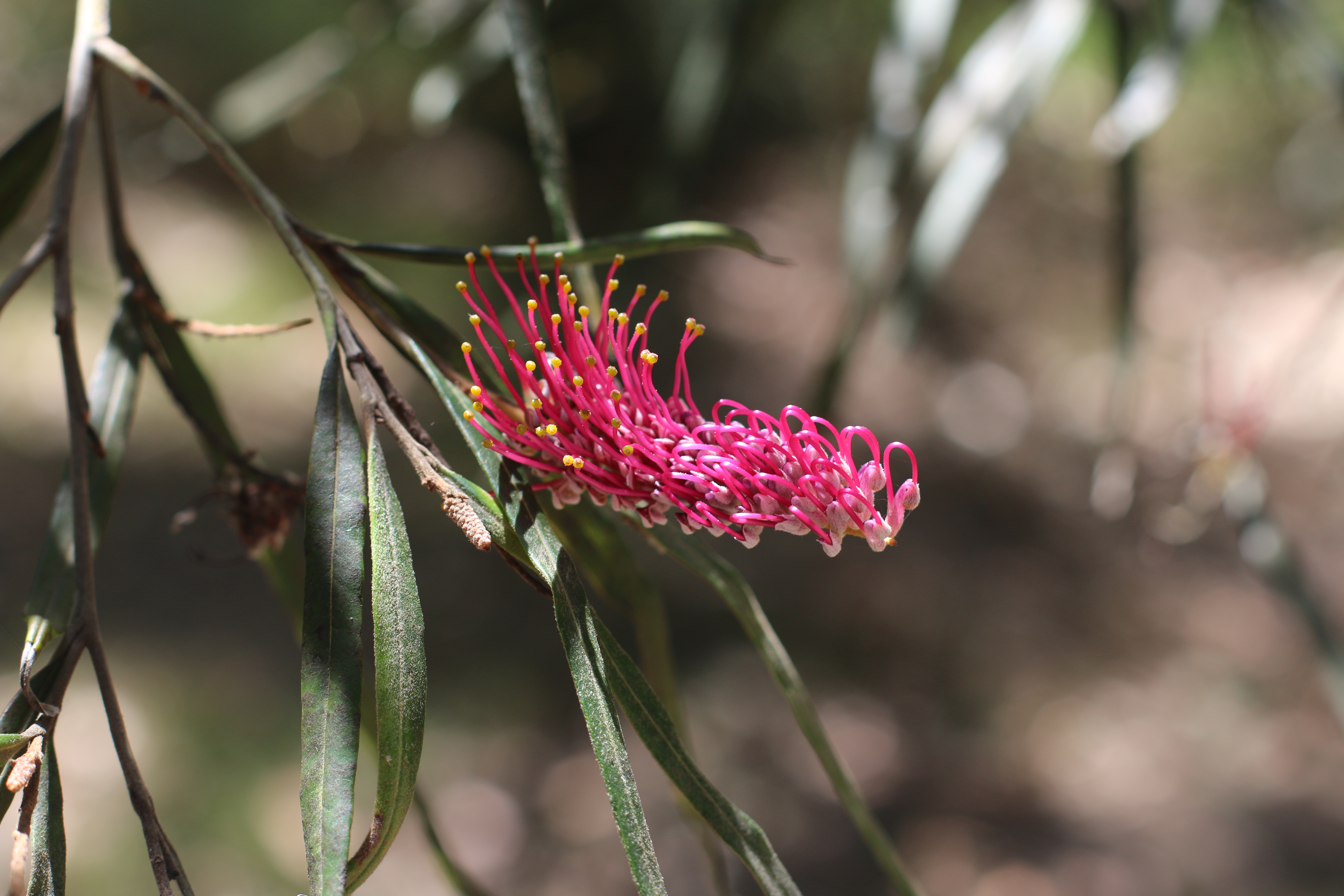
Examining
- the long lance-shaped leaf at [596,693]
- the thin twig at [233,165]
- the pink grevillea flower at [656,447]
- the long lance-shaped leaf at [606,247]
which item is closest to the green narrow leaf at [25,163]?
the thin twig at [233,165]

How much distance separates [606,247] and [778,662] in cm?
26

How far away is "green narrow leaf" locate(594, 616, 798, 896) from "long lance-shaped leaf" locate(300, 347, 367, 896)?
12 cm

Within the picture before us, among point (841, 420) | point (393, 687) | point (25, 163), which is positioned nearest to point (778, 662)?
point (393, 687)

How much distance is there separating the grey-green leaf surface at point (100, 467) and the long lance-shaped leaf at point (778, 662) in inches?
12.8

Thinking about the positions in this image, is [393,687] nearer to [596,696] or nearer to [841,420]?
[596,696]

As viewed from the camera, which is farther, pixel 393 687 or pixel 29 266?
pixel 29 266

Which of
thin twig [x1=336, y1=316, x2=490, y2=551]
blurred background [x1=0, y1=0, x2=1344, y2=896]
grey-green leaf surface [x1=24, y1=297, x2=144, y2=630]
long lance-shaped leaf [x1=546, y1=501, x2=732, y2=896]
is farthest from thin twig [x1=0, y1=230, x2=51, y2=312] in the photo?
blurred background [x1=0, y1=0, x2=1344, y2=896]

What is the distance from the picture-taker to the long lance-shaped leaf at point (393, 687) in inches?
15.1

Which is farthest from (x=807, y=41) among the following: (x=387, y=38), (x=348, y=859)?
(x=348, y=859)

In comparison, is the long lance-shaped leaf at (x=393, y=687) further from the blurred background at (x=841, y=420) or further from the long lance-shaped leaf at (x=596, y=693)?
the blurred background at (x=841, y=420)

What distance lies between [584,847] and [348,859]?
1.33m

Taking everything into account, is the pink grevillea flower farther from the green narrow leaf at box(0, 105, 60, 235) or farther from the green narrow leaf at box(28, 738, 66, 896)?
the green narrow leaf at box(0, 105, 60, 235)

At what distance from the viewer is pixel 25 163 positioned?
61cm

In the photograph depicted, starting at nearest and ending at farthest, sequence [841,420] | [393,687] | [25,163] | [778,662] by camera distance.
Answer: [393,687] → [778,662] → [25,163] → [841,420]
